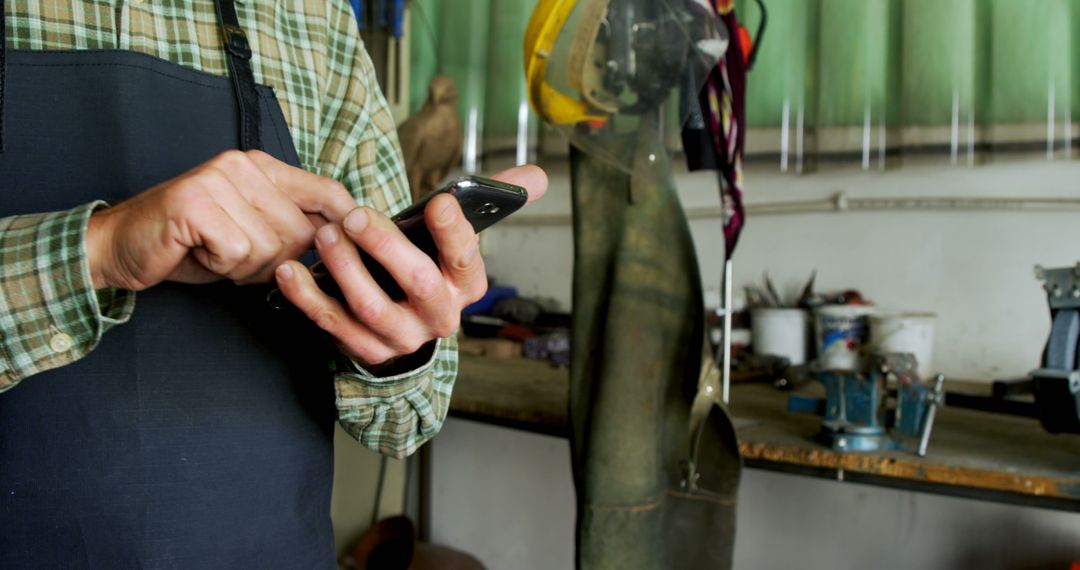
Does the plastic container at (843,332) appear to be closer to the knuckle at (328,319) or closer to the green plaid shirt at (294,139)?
the green plaid shirt at (294,139)

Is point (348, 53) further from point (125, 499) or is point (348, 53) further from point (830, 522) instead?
point (830, 522)

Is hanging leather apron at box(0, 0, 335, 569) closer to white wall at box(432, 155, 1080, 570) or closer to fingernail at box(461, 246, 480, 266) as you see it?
fingernail at box(461, 246, 480, 266)

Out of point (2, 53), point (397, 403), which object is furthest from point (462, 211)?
point (2, 53)

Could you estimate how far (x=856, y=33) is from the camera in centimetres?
208

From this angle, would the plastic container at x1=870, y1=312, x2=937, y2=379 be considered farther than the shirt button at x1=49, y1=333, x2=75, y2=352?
Yes

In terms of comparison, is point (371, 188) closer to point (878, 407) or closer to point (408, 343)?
point (408, 343)

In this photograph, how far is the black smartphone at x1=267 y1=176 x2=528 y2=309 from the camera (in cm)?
54

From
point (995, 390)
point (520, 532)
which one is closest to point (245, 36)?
point (995, 390)

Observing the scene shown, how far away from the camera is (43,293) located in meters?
0.57

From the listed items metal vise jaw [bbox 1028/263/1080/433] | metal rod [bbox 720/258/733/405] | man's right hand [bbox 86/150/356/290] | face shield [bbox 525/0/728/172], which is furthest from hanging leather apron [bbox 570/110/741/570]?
man's right hand [bbox 86/150/356/290]

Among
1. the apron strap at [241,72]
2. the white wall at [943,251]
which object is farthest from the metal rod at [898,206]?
the apron strap at [241,72]

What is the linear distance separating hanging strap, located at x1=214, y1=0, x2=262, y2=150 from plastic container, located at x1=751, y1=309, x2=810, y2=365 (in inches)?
58.4

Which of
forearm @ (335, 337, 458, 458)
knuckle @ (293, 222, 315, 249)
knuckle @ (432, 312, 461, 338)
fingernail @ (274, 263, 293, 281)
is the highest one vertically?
knuckle @ (293, 222, 315, 249)

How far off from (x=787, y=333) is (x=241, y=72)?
4.99 ft
